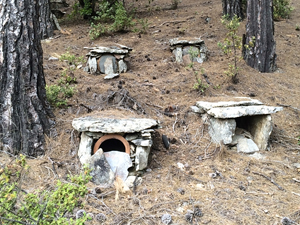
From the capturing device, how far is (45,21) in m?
9.55

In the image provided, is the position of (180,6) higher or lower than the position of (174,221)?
higher

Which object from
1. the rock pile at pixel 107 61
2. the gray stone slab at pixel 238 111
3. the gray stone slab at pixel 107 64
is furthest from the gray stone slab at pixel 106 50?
the gray stone slab at pixel 238 111

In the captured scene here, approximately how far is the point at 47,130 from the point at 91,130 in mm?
897

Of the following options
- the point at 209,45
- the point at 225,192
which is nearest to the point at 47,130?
the point at 225,192

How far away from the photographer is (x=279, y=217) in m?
3.05

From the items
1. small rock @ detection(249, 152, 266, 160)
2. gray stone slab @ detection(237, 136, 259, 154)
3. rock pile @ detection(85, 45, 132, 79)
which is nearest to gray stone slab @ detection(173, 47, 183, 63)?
rock pile @ detection(85, 45, 132, 79)

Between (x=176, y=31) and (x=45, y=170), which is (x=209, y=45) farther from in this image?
(x=45, y=170)

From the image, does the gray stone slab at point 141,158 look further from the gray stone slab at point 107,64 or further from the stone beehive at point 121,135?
the gray stone slab at point 107,64

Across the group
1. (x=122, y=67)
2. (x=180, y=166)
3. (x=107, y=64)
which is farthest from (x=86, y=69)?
(x=180, y=166)

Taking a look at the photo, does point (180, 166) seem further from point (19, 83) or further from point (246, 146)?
point (19, 83)

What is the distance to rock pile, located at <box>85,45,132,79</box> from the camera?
668cm

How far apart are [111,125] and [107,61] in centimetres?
327

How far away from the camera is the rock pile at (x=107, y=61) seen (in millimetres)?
6676

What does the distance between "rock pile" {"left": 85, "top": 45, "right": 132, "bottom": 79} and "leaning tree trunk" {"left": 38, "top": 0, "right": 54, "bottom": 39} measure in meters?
3.61
